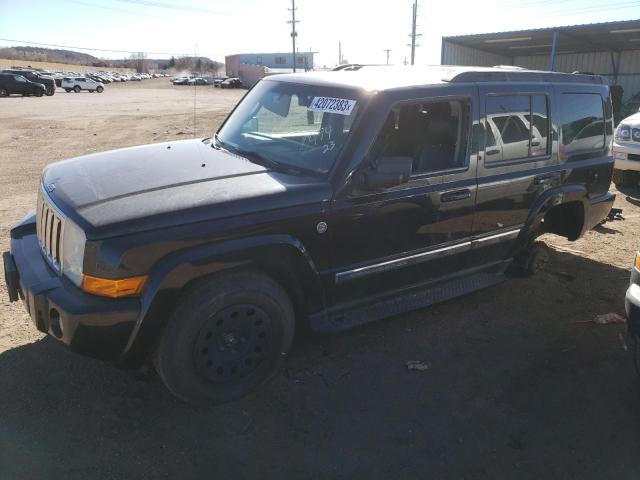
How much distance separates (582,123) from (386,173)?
8.15 feet

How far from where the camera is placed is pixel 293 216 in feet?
10.0

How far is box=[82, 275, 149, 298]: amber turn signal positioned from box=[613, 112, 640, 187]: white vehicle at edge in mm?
8174

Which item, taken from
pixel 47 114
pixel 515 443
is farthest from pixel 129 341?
pixel 47 114

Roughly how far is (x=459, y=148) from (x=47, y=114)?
21464mm

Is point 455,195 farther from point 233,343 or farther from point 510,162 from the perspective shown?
point 233,343

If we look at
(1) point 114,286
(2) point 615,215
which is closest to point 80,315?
(1) point 114,286

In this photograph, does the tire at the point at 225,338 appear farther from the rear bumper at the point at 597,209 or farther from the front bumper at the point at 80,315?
the rear bumper at the point at 597,209

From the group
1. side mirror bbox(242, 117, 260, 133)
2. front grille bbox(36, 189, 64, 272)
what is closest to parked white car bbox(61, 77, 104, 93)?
side mirror bbox(242, 117, 260, 133)

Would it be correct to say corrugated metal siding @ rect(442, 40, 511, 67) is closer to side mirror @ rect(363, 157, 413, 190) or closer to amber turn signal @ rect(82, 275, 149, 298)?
side mirror @ rect(363, 157, 413, 190)

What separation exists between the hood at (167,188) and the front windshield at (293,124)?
191 millimetres

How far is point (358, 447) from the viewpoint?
111 inches

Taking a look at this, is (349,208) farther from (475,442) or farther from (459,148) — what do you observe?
(475,442)

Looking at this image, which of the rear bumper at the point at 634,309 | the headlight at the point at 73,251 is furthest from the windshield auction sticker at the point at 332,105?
the rear bumper at the point at 634,309

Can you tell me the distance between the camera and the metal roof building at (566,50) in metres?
24.6
